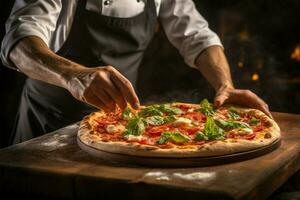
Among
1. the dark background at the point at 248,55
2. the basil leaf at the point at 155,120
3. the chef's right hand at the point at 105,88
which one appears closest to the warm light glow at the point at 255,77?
the dark background at the point at 248,55

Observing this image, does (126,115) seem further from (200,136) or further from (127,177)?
(127,177)

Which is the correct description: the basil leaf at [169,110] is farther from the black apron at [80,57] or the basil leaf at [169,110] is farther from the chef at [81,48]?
the black apron at [80,57]

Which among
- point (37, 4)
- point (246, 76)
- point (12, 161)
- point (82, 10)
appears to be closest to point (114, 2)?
point (82, 10)

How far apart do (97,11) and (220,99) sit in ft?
3.14

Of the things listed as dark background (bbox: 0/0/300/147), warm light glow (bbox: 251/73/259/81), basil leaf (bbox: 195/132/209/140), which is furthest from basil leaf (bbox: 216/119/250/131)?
warm light glow (bbox: 251/73/259/81)

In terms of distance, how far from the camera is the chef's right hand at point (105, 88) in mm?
2865

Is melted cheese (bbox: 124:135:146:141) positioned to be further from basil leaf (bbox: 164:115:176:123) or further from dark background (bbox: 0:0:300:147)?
dark background (bbox: 0:0:300:147)

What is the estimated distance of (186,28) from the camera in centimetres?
431

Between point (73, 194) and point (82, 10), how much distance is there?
1.55 metres

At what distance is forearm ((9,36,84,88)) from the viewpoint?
122 inches

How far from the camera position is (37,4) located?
3502 millimetres

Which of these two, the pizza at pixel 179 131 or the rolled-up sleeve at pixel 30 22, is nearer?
the pizza at pixel 179 131

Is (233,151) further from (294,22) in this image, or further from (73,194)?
(294,22)

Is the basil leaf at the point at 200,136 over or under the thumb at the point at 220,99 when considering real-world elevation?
over
